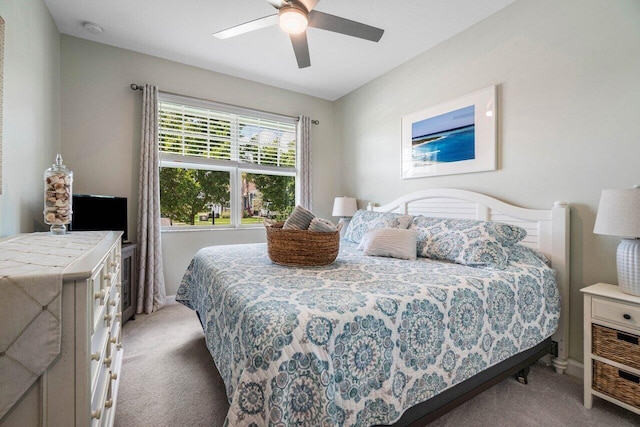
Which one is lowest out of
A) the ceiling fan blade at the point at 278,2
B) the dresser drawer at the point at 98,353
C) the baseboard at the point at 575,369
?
the baseboard at the point at 575,369

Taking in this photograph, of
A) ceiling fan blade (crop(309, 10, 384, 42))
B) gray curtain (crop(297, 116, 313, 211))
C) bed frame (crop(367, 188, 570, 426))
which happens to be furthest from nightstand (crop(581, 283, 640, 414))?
gray curtain (crop(297, 116, 313, 211))

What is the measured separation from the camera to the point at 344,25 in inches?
76.6

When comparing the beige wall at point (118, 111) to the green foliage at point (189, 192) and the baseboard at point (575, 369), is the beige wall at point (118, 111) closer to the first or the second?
the green foliage at point (189, 192)

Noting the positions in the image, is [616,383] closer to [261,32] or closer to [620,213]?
[620,213]

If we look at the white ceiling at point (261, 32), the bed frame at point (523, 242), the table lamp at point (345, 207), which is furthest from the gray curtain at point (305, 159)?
the bed frame at point (523, 242)

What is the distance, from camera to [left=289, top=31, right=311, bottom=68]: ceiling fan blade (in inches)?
80.0

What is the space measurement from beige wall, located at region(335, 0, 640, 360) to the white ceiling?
310 mm

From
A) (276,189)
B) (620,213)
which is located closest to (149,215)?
(276,189)

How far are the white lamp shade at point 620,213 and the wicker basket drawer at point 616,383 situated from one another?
74cm

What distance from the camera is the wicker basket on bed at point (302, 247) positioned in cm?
178

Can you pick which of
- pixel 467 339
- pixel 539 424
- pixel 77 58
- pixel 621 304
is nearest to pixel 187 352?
pixel 467 339

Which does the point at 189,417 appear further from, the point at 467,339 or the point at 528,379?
the point at 528,379

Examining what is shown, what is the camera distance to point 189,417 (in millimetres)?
1508

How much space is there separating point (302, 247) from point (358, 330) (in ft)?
2.64
